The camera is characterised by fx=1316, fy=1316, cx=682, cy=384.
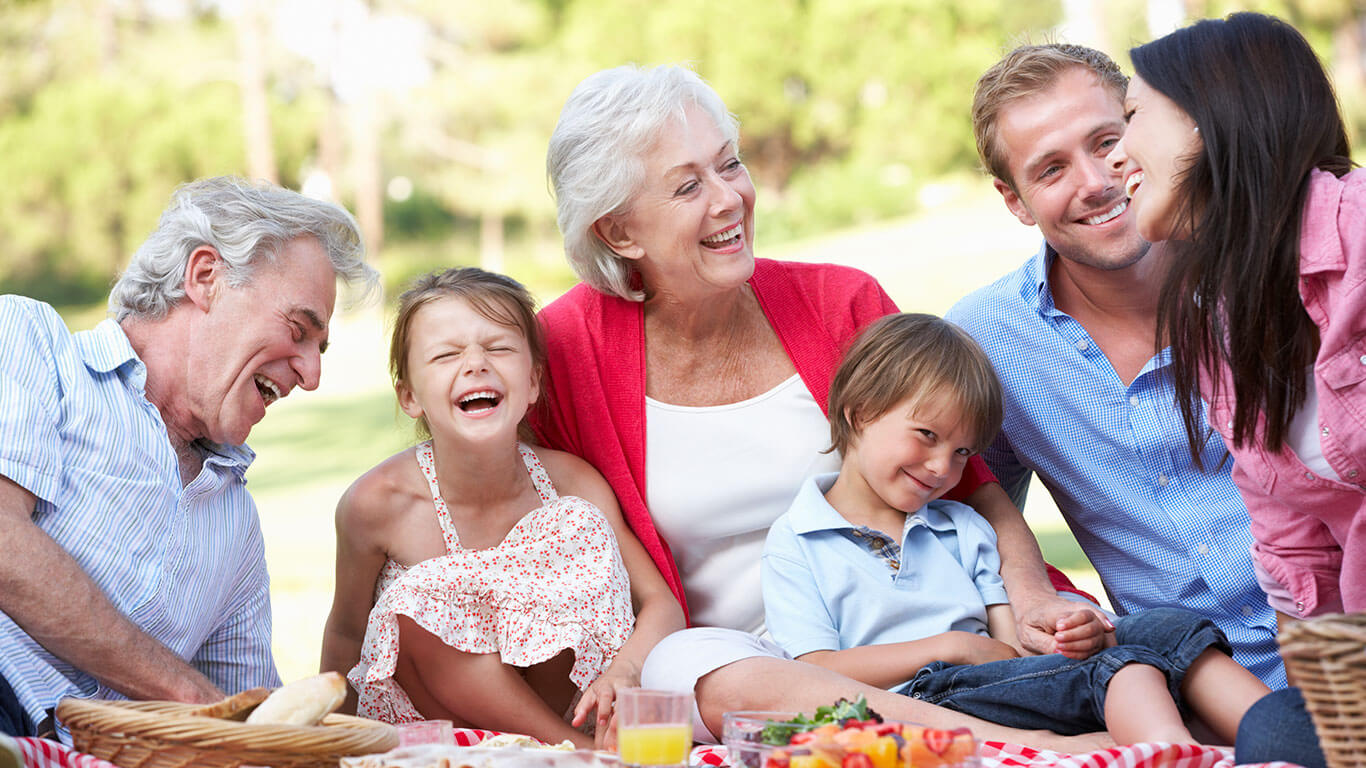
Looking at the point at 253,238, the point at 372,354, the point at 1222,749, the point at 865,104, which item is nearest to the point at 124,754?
the point at 253,238

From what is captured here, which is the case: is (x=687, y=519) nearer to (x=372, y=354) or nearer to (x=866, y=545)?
(x=866, y=545)

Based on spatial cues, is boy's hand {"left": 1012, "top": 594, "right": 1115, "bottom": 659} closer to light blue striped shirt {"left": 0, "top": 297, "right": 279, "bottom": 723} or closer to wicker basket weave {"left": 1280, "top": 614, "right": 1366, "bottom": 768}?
wicker basket weave {"left": 1280, "top": 614, "right": 1366, "bottom": 768}

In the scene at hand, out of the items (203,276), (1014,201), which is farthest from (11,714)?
(1014,201)

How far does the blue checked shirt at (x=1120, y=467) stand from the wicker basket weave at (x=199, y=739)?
68.6 inches

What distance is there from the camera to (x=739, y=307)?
10.9 feet

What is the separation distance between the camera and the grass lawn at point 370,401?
11164mm

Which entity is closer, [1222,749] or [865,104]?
[1222,749]

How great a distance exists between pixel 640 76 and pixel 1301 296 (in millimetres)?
1634

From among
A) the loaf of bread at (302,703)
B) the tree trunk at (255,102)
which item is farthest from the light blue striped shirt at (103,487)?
the tree trunk at (255,102)

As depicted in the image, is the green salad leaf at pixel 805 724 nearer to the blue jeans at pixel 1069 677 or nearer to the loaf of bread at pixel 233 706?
the blue jeans at pixel 1069 677

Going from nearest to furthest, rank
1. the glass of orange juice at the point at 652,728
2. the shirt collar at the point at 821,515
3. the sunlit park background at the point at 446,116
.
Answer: the glass of orange juice at the point at 652,728 → the shirt collar at the point at 821,515 → the sunlit park background at the point at 446,116

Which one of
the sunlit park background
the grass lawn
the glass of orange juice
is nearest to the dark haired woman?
the glass of orange juice

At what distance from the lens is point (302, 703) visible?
2.07 metres

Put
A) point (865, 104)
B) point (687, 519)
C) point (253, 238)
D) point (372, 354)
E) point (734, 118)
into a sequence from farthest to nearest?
point (865, 104)
point (372, 354)
point (734, 118)
point (687, 519)
point (253, 238)
